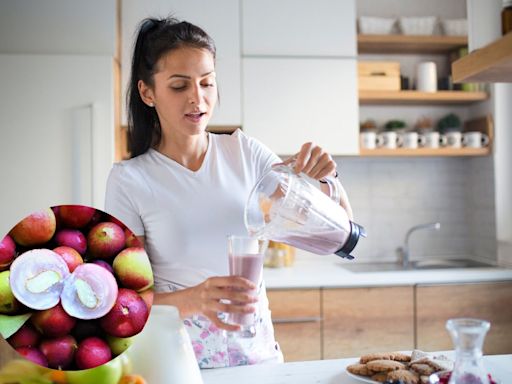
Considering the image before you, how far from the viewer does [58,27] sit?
2506mm

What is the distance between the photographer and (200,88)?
1.40 m

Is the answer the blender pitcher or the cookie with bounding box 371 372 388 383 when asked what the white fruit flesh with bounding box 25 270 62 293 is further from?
the cookie with bounding box 371 372 388 383

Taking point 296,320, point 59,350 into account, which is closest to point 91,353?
point 59,350

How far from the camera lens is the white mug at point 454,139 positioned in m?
2.97

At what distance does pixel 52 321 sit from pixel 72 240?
12 cm

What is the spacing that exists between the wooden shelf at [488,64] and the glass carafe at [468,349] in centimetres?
48

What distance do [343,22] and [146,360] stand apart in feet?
7.18

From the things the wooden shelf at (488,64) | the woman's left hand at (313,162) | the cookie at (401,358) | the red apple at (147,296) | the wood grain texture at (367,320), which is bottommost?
the wood grain texture at (367,320)

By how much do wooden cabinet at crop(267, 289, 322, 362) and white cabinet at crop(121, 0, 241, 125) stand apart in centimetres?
82

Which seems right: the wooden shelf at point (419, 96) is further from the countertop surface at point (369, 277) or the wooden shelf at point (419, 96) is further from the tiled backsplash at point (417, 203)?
the countertop surface at point (369, 277)

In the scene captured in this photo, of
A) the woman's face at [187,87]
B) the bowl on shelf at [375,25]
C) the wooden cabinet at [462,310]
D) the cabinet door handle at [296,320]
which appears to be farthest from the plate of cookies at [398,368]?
the bowl on shelf at [375,25]

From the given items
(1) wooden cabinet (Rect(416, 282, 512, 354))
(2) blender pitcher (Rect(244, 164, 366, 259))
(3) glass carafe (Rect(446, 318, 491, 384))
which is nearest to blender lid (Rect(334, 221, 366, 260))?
(2) blender pitcher (Rect(244, 164, 366, 259))

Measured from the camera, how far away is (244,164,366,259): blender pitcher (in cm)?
114

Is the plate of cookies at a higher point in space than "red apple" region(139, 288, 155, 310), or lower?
lower
